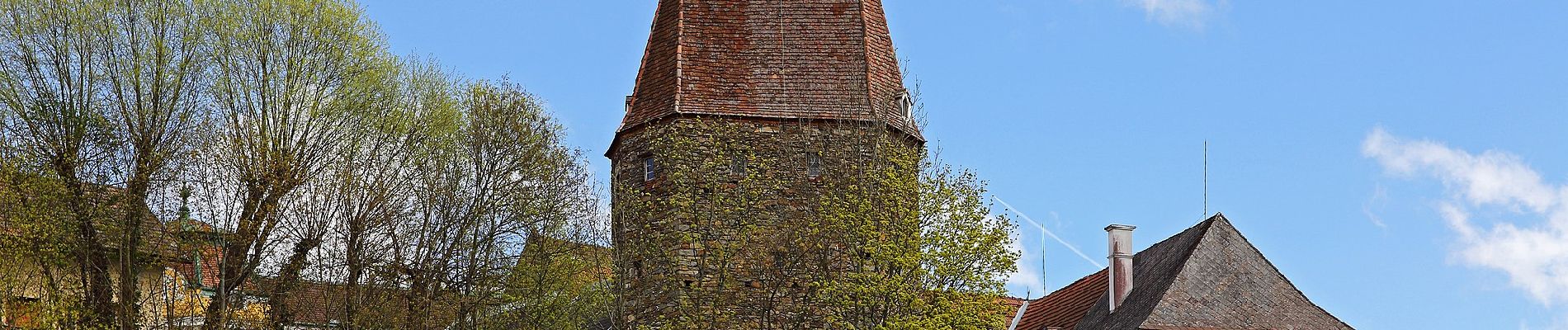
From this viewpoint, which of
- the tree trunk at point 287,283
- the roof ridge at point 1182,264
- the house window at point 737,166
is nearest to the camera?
the roof ridge at point 1182,264

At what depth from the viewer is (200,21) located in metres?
29.3

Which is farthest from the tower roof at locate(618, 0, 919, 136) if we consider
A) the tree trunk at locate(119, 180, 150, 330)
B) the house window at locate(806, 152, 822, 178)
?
the tree trunk at locate(119, 180, 150, 330)

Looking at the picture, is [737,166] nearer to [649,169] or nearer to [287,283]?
[649,169]

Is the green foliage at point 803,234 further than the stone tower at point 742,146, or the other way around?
the stone tower at point 742,146

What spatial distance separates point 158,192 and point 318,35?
348 cm

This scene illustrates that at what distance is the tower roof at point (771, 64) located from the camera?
1304 inches

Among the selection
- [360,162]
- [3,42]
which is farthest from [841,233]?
[3,42]

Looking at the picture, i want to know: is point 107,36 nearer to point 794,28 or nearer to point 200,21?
point 200,21

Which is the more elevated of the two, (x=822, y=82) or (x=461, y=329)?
(x=822, y=82)

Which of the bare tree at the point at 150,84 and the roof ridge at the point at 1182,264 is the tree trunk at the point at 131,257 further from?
the roof ridge at the point at 1182,264

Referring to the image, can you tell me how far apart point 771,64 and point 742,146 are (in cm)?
225

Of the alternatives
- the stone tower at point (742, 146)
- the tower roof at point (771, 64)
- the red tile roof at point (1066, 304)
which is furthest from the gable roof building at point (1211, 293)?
the tower roof at point (771, 64)

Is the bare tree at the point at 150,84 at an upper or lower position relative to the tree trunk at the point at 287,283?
upper

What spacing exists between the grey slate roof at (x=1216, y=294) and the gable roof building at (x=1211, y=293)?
0.01 metres
